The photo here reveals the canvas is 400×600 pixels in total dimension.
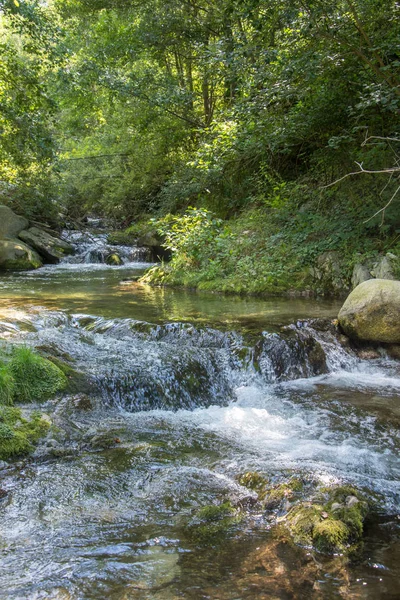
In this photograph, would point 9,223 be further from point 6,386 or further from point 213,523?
point 213,523

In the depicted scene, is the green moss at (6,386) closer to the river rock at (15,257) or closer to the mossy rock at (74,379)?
the mossy rock at (74,379)

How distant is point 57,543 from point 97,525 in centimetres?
29

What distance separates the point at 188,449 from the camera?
14.3ft

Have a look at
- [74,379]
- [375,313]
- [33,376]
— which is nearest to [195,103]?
[375,313]

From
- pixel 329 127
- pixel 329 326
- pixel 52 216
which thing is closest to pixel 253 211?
pixel 329 127

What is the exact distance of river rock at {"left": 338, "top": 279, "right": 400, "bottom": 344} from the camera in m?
7.04

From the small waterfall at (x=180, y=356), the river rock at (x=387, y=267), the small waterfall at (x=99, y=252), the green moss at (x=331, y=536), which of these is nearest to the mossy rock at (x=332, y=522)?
the green moss at (x=331, y=536)

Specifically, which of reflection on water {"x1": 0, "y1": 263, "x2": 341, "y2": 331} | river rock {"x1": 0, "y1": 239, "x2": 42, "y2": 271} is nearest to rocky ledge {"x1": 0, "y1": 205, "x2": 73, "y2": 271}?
river rock {"x1": 0, "y1": 239, "x2": 42, "y2": 271}

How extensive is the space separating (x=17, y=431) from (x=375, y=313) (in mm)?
5285

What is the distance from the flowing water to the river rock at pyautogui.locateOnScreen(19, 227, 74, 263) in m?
7.46

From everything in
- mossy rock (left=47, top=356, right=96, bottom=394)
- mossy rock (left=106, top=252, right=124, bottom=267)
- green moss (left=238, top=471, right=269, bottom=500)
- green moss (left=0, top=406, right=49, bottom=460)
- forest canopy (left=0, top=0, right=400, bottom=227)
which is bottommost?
green moss (left=238, top=471, right=269, bottom=500)

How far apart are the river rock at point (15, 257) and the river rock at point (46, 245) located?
0.96m

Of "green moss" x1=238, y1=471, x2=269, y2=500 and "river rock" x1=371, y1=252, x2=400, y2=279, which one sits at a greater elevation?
"river rock" x1=371, y1=252, x2=400, y2=279

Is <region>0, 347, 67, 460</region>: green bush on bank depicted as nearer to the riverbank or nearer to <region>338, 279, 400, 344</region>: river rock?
<region>338, 279, 400, 344</region>: river rock
